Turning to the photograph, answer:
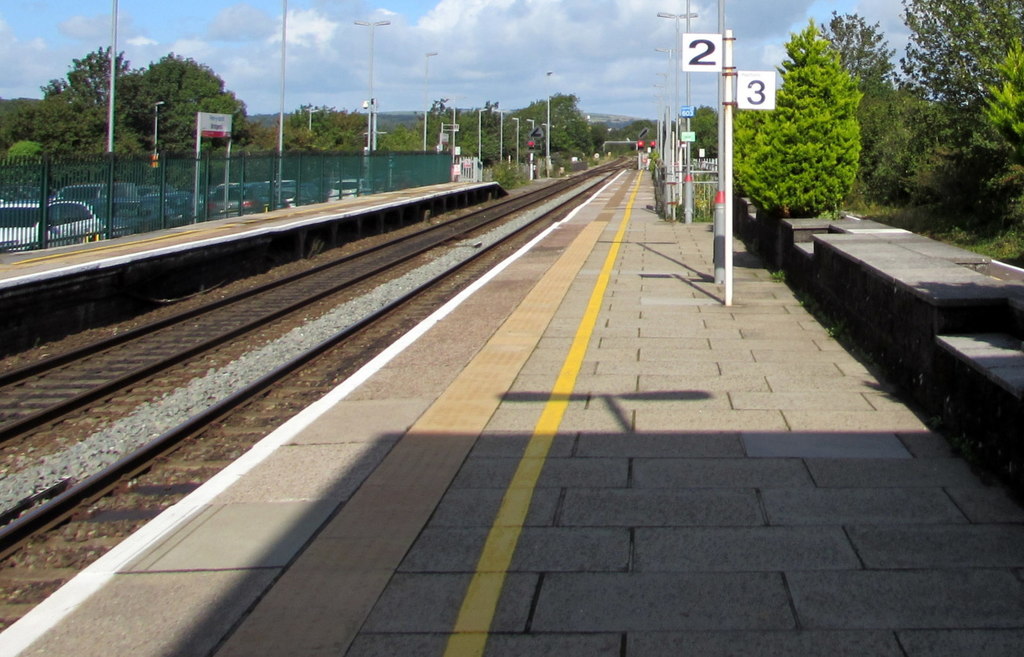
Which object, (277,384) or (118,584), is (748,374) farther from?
(118,584)

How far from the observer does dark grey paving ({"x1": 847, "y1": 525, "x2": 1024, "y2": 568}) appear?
4.68 metres

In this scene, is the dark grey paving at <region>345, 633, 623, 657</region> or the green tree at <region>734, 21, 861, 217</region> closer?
the dark grey paving at <region>345, 633, 623, 657</region>

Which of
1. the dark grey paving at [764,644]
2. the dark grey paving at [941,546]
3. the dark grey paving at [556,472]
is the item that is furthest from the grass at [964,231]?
the dark grey paving at [764,644]

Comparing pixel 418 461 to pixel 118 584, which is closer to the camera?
pixel 118 584

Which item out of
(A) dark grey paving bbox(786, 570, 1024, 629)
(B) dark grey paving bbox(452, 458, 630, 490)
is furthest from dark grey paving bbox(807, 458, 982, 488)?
(A) dark grey paving bbox(786, 570, 1024, 629)

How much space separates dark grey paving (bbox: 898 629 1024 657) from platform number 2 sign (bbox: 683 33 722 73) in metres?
9.63

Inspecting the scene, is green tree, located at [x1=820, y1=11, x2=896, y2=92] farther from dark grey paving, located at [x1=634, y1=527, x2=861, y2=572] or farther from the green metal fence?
dark grey paving, located at [x1=634, y1=527, x2=861, y2=572]

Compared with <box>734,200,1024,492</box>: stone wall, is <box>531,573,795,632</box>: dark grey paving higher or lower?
lower

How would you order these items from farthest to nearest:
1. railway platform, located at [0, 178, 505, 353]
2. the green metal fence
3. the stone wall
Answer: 1. the green metal fence
2. railway platform, located at [0, 178, 505, 353]
3. the stone wall

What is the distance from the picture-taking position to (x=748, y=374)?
8.65m

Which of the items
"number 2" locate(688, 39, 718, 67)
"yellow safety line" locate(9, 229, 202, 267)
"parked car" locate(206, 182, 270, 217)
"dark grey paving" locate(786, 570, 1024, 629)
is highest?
"number 2" locate(688, 39, 718, 67)

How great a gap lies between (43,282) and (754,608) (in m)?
11.1

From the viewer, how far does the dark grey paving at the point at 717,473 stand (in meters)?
5.82

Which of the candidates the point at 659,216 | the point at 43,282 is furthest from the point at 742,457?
the point at 659,216
